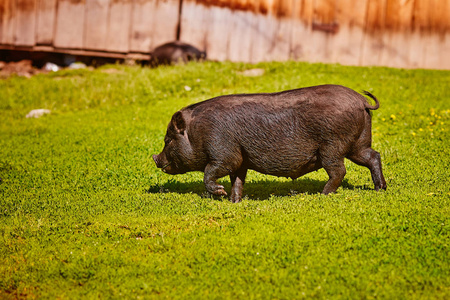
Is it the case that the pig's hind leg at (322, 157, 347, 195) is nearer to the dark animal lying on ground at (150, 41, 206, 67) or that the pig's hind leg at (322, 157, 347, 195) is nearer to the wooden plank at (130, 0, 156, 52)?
the dark animal lying on ground at (150, 41, 206, 67)

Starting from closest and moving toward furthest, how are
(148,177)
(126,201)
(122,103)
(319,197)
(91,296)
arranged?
(91,296) → (319,197) → (126,201) → (148,177) → (122,103)

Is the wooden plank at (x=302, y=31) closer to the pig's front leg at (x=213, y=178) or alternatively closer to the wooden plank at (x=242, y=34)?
the wooden plank at (x=242, y=34)

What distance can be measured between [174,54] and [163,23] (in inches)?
58.2

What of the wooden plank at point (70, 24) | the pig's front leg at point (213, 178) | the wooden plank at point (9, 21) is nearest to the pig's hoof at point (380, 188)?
the pig's front leg at point (213, 178)

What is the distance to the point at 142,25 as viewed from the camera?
1612 cm

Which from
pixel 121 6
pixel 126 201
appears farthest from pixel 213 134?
pixel 121 6

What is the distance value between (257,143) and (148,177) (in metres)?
2.34

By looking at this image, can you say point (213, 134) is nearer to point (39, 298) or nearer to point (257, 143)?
point (257, 143)

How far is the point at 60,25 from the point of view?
1631 cm

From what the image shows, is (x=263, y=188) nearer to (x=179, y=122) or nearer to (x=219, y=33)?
(x=179, y=122)

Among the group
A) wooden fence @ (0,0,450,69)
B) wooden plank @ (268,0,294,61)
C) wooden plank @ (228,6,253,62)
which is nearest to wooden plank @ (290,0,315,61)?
wooden fence @ (0,0,450,69)

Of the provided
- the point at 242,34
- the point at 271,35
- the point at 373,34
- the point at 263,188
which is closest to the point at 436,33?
the point at 373,34

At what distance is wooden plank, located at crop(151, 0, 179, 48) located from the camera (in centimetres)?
1594

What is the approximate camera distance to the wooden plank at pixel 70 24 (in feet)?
53.2
